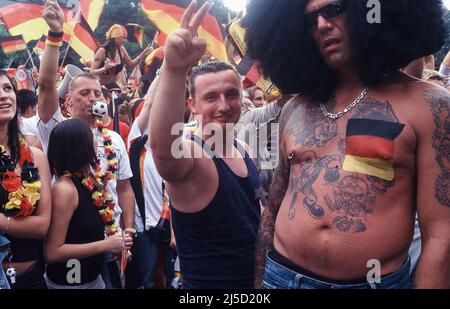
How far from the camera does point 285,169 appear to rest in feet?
7.73

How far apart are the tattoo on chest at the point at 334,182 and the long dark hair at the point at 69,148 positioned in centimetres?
176

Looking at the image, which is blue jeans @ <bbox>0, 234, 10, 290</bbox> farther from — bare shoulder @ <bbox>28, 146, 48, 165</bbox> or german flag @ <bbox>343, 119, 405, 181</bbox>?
german flag @ <bbox>343, 119, 405, 181</bbox>

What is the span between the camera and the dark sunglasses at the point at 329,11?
213 cm

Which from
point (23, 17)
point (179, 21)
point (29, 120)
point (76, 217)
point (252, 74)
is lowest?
point (76, 217)

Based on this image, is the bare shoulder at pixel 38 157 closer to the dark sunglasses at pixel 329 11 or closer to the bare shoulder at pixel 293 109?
the bare shoulder at pixel 293 109

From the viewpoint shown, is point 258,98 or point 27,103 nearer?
point 27,103

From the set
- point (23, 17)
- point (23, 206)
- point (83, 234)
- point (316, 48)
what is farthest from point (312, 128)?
point (23, 17)

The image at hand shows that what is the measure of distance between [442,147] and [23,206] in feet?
Answer: 7.57

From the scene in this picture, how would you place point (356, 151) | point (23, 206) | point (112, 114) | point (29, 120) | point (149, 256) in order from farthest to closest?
point (112, 114) → point (149, 256) → point (29, 120) → point (23, 206) → point (356, 151)

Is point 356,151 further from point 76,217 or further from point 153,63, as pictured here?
point 153,63

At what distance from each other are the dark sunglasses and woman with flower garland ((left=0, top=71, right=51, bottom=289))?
1.91 metres

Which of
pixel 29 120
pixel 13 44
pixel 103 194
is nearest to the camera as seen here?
pixel 103 194

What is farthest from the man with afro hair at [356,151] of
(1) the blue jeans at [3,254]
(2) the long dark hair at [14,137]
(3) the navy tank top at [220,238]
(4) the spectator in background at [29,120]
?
(4) the spectator in background at [29,120]

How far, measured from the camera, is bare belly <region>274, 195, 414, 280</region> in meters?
1.90
